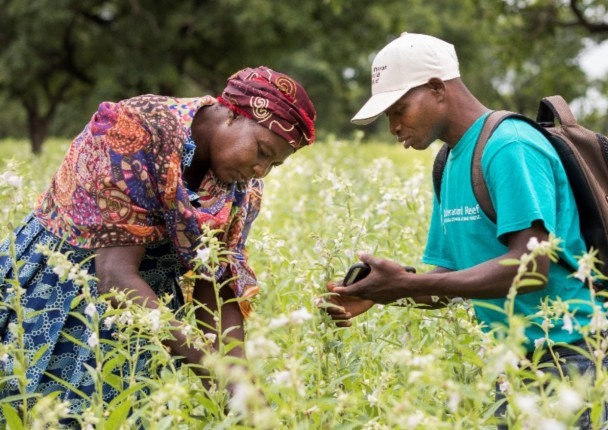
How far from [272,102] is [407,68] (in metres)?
0.49

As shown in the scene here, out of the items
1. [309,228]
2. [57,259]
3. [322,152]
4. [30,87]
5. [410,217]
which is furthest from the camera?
[30,87]

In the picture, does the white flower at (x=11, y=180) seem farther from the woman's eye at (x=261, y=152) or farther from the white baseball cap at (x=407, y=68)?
the white baseball cap at (x=407, y=68)

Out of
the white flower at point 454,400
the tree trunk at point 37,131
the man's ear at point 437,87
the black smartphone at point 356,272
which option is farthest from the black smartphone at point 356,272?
the tree trunk at point 37,131

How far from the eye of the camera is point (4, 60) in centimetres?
2228

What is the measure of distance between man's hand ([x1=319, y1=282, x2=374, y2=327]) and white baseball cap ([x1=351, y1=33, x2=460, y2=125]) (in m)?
0.63

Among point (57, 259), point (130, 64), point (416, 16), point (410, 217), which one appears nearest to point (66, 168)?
point (57, 259)

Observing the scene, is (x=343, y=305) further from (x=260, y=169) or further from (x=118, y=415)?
(x=118, y=415)

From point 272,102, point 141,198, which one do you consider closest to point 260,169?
point 272,102

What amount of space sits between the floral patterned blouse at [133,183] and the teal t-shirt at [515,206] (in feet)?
2.49

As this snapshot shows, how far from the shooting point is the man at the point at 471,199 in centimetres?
279

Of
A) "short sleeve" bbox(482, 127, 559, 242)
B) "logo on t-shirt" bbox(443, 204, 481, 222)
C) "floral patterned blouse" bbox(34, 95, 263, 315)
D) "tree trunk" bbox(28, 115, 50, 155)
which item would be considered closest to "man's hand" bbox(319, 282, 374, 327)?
"floral patterned blouse" bbox(34, 95, 263, 315)

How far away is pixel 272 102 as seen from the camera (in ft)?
10.8

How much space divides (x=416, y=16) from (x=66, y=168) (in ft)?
83.9

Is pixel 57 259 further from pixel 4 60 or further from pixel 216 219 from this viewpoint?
pixel 4 60
